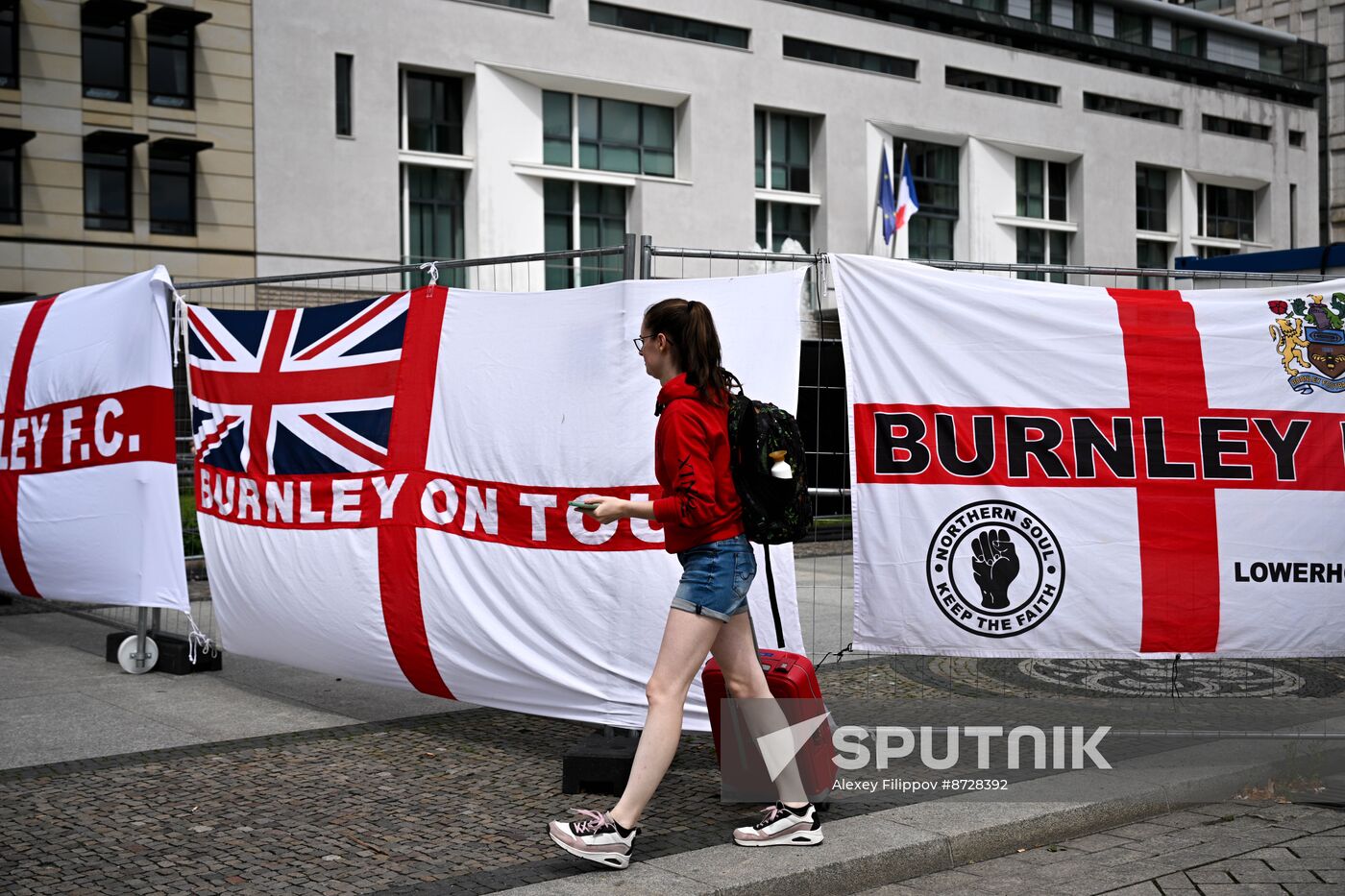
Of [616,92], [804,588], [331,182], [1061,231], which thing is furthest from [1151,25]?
[804,588]

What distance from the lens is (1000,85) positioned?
58031 mm

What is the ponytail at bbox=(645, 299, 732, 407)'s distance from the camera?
16.1 feet

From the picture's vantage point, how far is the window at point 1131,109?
201 ft

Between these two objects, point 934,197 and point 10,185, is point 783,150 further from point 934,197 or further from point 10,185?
point 10,185

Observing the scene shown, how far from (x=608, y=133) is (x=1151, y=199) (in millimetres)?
29686

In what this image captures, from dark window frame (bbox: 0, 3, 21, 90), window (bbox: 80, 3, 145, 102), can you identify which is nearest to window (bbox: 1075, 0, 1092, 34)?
window (bbox: 80, 3, 145, 102)

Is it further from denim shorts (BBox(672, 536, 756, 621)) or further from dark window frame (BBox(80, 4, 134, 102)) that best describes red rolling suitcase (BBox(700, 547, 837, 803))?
dark window frame (BBox(80, 4, 134, 102))

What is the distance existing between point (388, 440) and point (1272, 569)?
4373 mm

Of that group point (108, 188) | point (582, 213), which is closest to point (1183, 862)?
point (108, 188)

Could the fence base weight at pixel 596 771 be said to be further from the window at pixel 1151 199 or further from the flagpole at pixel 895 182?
the window at pixel 1151 199

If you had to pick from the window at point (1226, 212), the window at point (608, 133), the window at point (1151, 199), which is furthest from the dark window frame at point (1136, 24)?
the window at point (608, 133)

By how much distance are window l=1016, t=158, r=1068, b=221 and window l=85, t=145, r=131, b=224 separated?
119 feet

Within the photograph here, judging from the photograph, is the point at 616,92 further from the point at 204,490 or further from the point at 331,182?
the point at 204,490

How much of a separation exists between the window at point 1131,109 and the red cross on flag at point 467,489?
194 feet
